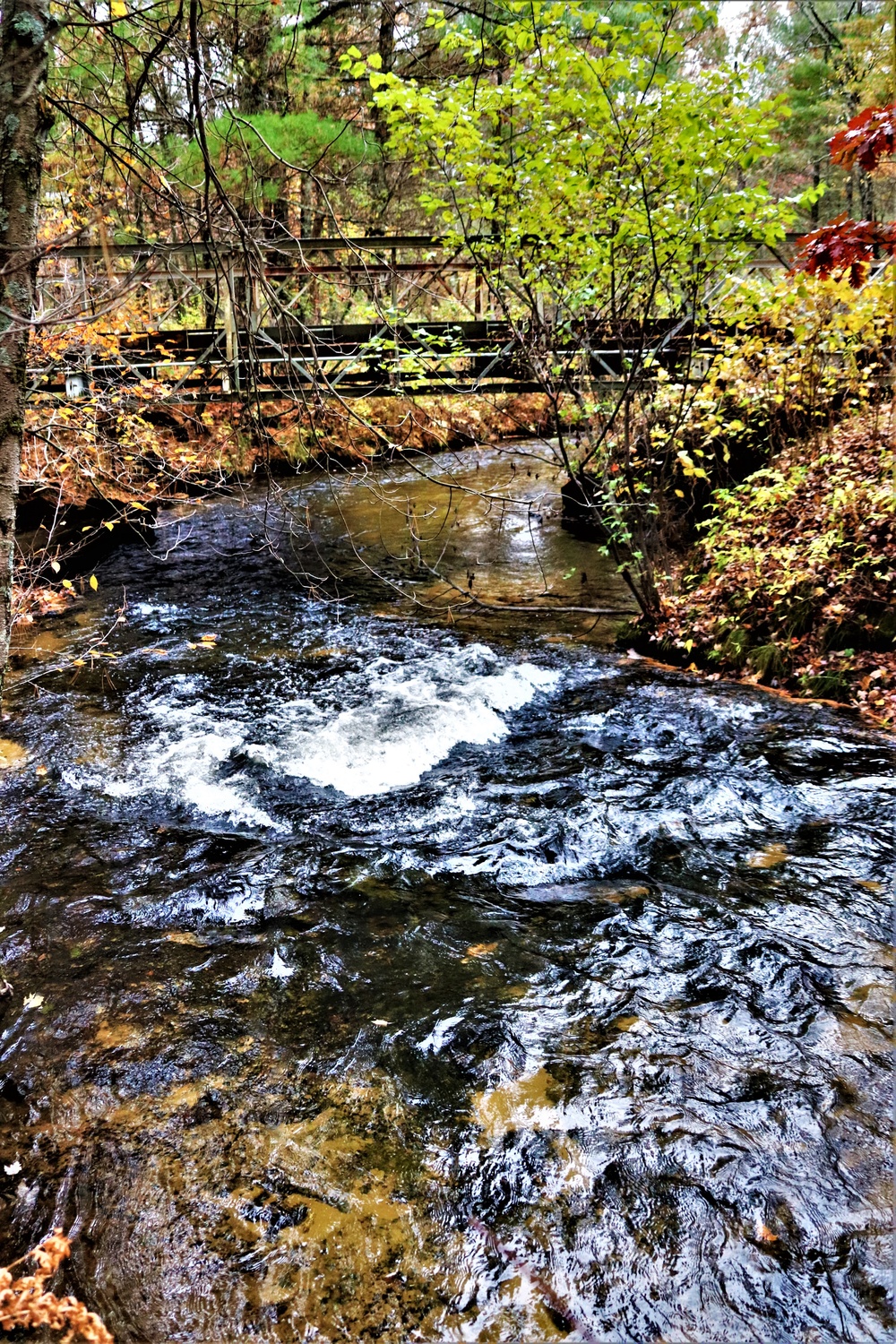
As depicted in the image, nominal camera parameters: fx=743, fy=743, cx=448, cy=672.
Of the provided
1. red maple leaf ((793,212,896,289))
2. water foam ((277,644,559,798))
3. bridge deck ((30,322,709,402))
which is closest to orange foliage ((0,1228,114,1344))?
bridge deck ((30,322,709,402))

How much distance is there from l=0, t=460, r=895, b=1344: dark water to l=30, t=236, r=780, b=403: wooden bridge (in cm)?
82

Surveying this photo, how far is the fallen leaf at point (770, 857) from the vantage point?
4070 millimetres

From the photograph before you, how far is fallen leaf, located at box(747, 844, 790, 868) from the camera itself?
4070 mm

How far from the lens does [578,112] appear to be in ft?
18.8

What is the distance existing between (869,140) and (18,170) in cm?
301

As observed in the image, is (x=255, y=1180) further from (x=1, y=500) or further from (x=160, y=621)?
(x=160, y=621)

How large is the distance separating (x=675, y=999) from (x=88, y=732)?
473 centimetres

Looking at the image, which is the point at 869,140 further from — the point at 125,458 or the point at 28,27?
the point at 125,458

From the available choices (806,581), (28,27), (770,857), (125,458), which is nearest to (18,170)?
(28,27)

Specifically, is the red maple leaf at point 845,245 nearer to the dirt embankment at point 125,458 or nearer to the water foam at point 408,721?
the dirt embankment at point 125,458

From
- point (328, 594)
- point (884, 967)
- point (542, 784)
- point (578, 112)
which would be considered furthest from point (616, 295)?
point (884, 967)

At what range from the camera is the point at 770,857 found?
4.13 meters

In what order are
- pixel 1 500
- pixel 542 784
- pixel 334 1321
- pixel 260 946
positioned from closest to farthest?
1. pixel 334 1321
2. pixel 1 500
3. pixel 260 946
4. pixel 542 784

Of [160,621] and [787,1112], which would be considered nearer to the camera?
[787,1112]
